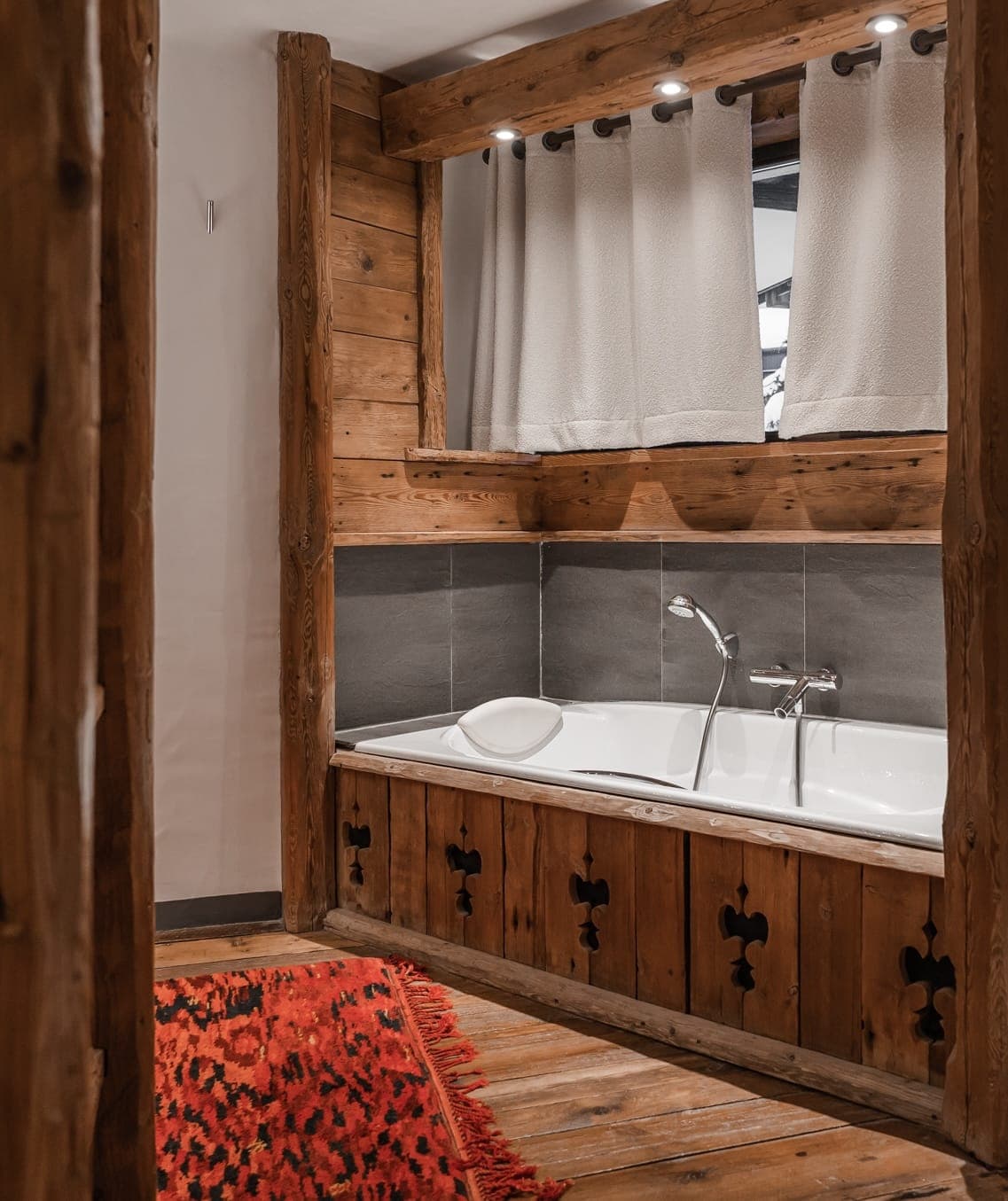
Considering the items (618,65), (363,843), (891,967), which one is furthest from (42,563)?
(618,65)

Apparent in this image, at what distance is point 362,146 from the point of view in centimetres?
345

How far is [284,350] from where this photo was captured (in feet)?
10.7

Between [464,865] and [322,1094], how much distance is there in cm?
84

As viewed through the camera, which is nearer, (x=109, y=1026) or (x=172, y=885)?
(x=109, y=1026)

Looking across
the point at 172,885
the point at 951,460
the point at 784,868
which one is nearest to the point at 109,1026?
the point at 784,868

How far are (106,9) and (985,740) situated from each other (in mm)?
1735

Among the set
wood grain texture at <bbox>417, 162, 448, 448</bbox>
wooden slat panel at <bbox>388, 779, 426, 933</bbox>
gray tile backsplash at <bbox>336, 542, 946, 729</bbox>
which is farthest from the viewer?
wood grain texture at <bbox>417, 162, 448, 448</bbox>

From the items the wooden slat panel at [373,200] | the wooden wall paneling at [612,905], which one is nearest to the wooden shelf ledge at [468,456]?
the wooden slat panel at [373,200]

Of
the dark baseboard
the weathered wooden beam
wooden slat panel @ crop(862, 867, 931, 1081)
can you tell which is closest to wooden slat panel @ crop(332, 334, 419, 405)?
the weathered wooden beam

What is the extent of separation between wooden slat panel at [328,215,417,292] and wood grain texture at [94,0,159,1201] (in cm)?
201

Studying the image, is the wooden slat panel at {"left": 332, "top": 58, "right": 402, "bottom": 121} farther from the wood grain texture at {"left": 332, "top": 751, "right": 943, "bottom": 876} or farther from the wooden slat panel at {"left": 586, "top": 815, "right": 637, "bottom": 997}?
the wooden slat panel at {"left": 586, "top": 815, "right": 637, "bottom": 997}

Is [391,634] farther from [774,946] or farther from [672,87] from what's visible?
[672,87]

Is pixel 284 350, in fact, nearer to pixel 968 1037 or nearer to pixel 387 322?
pixel 387 322

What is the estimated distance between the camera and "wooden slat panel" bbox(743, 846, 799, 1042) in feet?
7.82
